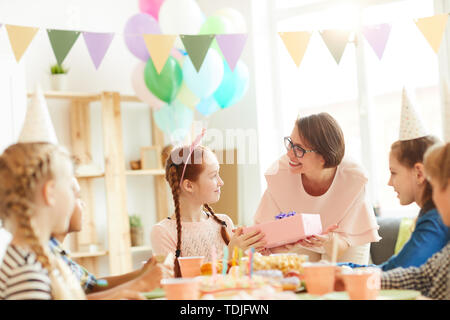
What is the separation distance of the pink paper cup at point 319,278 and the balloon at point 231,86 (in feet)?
7.94

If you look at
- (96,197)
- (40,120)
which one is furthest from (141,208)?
(40,120)

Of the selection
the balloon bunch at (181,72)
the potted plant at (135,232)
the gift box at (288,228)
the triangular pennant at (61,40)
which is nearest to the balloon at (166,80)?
the balloon bunch at (181,72)

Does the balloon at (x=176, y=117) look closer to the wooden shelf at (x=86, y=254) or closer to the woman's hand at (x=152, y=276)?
the wooden shelf at (x=86, y=254)

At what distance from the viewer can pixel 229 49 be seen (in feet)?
7.26

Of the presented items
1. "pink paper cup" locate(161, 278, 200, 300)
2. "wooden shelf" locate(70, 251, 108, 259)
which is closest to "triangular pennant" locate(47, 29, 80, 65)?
"pink paper cup" locate(161, 278, 200, 300)

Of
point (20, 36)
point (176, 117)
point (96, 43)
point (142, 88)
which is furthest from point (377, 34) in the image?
point (142, 88)

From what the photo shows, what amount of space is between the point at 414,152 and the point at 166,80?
2369 millimetres

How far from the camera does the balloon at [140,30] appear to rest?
11.5 ft

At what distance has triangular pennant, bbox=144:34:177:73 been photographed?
7.13ft

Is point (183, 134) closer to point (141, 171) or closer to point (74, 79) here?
point (141, 171)

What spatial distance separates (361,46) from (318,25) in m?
0.90

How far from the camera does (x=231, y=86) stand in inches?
137

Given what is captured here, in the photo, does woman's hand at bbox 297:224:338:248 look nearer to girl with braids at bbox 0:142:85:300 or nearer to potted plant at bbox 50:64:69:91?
A: girl with braids at bbox 0:142:85:300

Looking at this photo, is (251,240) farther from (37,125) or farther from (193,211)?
(37,125)
